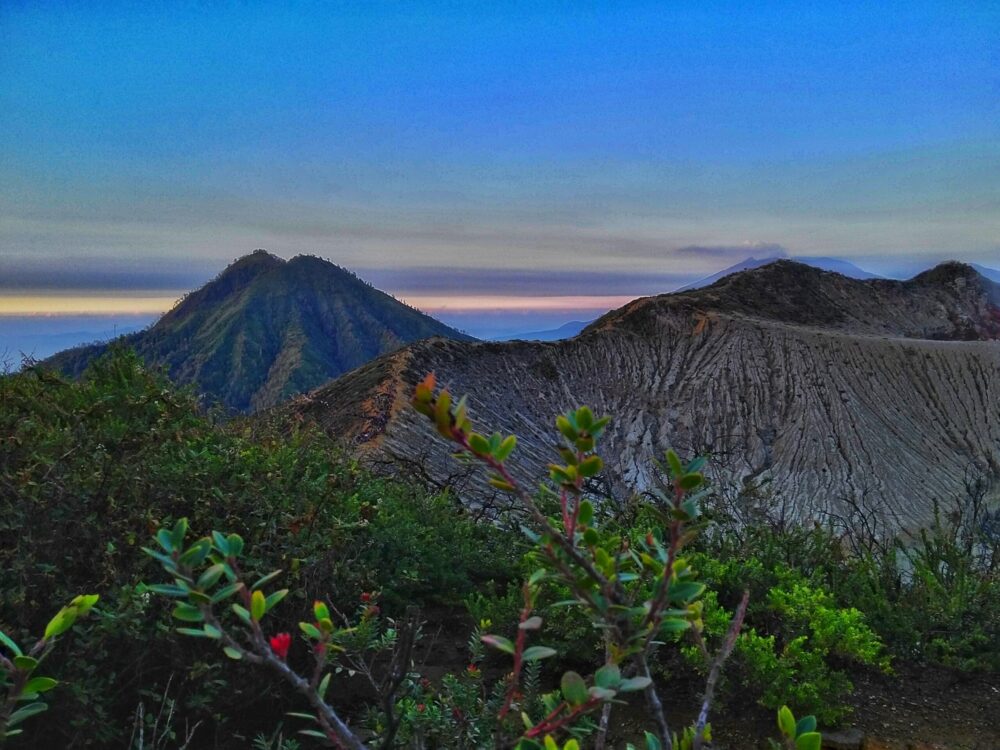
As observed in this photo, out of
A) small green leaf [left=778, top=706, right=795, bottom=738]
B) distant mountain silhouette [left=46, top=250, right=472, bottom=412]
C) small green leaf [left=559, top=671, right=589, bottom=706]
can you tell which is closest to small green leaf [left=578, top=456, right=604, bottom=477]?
small green leaf [left=559, top=671, right=589, bottom=706]

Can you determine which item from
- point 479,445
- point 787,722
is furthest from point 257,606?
point 787,722

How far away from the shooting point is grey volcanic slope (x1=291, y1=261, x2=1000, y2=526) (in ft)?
88.0

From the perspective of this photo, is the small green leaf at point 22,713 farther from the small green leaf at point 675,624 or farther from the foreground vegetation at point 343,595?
the small green leaf at point 675,624

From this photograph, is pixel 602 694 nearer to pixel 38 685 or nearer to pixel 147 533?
pixel 38 685

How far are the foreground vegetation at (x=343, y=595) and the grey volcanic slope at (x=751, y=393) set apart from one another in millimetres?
16759

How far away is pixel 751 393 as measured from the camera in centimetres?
3300

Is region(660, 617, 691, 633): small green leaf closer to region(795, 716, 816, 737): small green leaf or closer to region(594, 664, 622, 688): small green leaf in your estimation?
region(594, 664, 622, 688): small green leaf

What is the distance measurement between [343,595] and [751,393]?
31.7m

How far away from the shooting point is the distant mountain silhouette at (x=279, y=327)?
107 meters

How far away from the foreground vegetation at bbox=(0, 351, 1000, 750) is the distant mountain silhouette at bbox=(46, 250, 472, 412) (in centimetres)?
8857

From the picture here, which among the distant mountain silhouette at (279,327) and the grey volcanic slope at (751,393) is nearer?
the grey volcanic slope at (751,393)

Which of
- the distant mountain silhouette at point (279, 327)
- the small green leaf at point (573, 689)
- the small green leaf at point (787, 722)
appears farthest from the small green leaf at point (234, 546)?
the distant mountain silhouette at point (279, 327)

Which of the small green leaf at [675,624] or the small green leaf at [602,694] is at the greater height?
the small green leaf at [675,624]

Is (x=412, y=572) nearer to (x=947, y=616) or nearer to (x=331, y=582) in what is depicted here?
(x=331, y=582)
